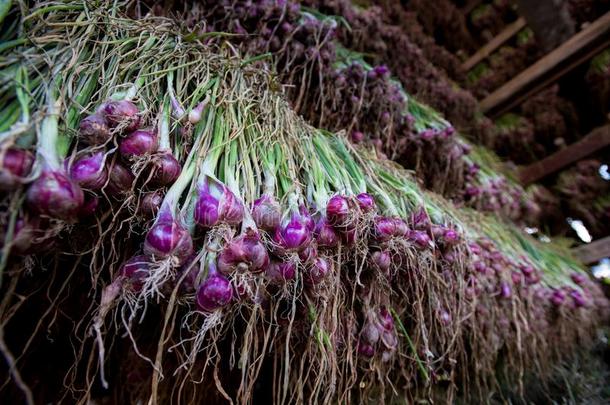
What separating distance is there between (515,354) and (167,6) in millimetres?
1574

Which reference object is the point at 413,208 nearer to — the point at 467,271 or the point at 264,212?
the point at 467,271

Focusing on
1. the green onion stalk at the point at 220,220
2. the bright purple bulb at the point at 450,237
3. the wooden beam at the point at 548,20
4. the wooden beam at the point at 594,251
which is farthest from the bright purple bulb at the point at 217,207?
the wooden beam at the point at 594,251

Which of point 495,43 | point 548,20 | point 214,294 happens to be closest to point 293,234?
point 214,294

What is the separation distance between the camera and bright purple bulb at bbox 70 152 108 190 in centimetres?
46

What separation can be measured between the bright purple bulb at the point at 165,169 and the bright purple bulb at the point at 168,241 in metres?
0.07

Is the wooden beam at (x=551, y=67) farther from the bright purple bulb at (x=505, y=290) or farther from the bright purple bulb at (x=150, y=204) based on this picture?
the bright purple bulb at (x=150, y=204)

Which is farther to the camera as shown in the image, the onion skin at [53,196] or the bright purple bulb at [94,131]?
the bright purple bulb at [94,131]

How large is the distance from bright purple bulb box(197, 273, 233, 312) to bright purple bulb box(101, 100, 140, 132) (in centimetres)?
24

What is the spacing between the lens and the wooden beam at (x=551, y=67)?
1.98 metres

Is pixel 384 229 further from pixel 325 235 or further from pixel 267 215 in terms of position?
pixel 267 215

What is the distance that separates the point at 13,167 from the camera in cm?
38

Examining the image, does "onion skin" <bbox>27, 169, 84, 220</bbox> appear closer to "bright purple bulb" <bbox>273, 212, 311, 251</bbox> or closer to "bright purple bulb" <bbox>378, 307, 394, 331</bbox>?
"bright purple bulb" <bbox>273, 212, 311, 251</bbox>

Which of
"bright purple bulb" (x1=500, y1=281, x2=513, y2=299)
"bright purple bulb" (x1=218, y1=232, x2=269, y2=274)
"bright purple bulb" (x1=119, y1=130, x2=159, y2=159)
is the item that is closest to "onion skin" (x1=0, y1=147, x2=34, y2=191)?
"bright purple bulb" (x1=119, y1=130, x2=159, y2=159)

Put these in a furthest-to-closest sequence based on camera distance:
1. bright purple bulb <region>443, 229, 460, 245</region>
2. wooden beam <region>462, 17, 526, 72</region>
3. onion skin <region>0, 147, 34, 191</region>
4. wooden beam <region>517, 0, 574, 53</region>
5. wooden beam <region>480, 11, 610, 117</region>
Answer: wooden beam <region>462, 17, 526, 72</region> < wooden beam <region>480, 11, 610, 117</region> < wooden beam <region>517, 0, 574, 53</region> < bright purple bulb <region>443, 229, 460, 245</region> < onion skin <region>0, 147, 34, 191</region>
